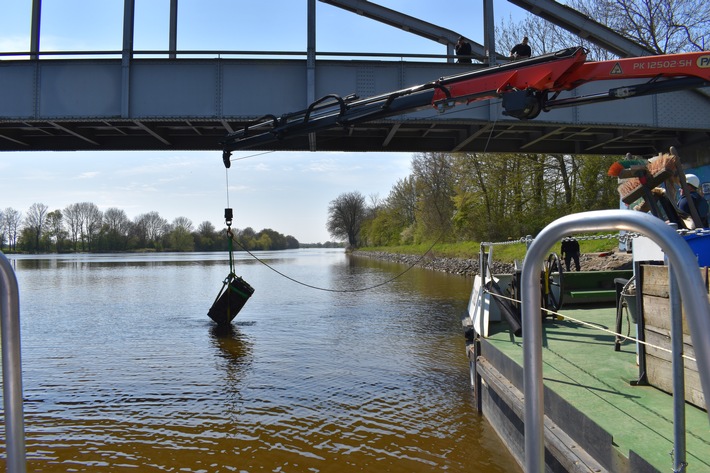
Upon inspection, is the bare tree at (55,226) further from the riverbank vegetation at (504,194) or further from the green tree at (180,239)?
the riverbank vegetation at (504,194)

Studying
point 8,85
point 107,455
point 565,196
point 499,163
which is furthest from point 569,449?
point 499,163

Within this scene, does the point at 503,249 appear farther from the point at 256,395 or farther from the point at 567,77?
the point at 256,395

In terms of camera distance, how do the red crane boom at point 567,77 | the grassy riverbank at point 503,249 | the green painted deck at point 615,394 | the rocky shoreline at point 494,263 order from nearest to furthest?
the green painted deck at point 615,394, the red crane boom at point 567,77, the rocky shoreline at point 494,263, the grassy riverbank at point 503,249

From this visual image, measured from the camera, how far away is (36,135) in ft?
52.7

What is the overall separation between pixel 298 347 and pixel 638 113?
10.5 meters

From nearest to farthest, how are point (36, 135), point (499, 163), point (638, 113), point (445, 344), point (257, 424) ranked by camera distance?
point (257, 424) → point (445, 344) → point (638, 113) → point (36, 135) → point (499, 163)

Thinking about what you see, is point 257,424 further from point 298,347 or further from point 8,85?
point 8,85

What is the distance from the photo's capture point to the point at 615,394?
452 cm

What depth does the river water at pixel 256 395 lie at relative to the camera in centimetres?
641

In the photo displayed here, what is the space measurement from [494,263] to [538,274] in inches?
1168

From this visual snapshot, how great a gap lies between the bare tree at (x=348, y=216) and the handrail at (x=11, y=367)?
11154 centimetres

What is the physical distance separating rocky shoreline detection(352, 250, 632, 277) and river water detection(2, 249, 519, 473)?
340 cm

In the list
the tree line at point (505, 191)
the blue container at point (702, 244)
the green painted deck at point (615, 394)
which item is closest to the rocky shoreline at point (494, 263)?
the tree line at point (505, 191)

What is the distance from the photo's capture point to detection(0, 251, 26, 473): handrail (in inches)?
82.9
